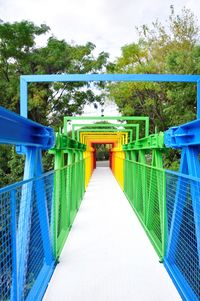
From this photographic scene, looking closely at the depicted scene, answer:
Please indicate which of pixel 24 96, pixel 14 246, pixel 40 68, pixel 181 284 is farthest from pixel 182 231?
pixel 40 68

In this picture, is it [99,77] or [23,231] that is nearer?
[23,231]

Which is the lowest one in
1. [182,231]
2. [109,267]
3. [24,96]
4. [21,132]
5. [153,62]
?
[109,267]

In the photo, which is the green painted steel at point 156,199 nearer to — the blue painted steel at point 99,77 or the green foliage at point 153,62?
the blue painted steel at point 99,77

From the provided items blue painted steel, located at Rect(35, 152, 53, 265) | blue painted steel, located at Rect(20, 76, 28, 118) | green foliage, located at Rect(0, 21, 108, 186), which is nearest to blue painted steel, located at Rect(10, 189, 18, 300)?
blue painted steel, located at Rect(35, 152, 53, 265)

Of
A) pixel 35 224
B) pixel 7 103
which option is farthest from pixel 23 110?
pixel 7 103

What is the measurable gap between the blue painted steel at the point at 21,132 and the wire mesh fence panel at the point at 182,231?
54.4 inches

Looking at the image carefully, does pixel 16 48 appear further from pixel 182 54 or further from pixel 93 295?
pixel 93 295

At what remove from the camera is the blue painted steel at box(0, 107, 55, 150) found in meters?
2.23

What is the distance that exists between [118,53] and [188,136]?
20796mm

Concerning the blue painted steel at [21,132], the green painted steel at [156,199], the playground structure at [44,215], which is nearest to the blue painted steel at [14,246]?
the playground structure at [44,215]

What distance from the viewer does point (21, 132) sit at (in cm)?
272

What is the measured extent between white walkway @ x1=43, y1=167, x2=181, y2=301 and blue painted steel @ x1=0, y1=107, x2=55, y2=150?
57.4 inches

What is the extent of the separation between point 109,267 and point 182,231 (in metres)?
0.97

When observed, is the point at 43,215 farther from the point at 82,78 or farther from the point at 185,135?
the point at 82,78
